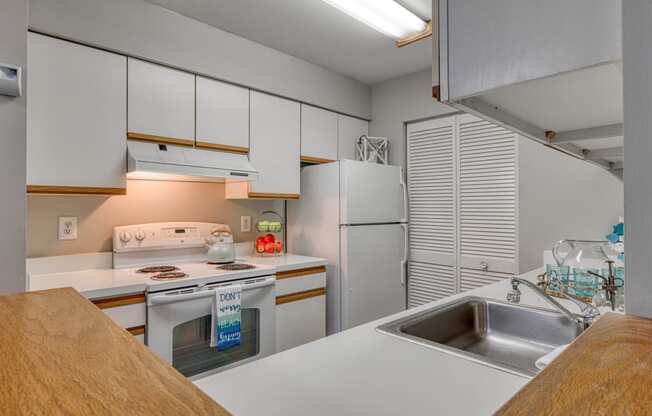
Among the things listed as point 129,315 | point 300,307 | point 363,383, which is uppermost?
Result: point 363,383

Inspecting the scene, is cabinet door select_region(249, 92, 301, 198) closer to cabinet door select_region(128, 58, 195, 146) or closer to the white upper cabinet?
the white upper cabinet

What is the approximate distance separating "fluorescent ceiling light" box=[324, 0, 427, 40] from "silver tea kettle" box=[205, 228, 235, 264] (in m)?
1.64

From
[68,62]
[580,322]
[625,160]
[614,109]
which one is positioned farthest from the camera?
[68,62]

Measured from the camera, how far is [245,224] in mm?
3121

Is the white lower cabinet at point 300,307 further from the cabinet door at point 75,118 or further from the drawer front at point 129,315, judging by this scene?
the cabinet door at point 75,118

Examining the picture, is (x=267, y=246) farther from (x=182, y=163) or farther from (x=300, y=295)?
(x=182, y=163)

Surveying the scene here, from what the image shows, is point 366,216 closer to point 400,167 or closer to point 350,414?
point 400,167

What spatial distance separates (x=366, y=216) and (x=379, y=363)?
207 cm

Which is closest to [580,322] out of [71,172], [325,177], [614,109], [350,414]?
A: [614,109]

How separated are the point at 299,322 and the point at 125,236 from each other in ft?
4.20

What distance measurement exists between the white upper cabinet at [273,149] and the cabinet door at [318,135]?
0.22ft

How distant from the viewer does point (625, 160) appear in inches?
19.8

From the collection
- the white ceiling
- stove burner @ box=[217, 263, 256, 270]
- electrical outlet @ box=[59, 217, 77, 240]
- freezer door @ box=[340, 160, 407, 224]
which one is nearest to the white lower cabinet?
stove burner @ box=[217, 263, 256, 270]

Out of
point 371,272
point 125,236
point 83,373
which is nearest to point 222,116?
point 125,236
